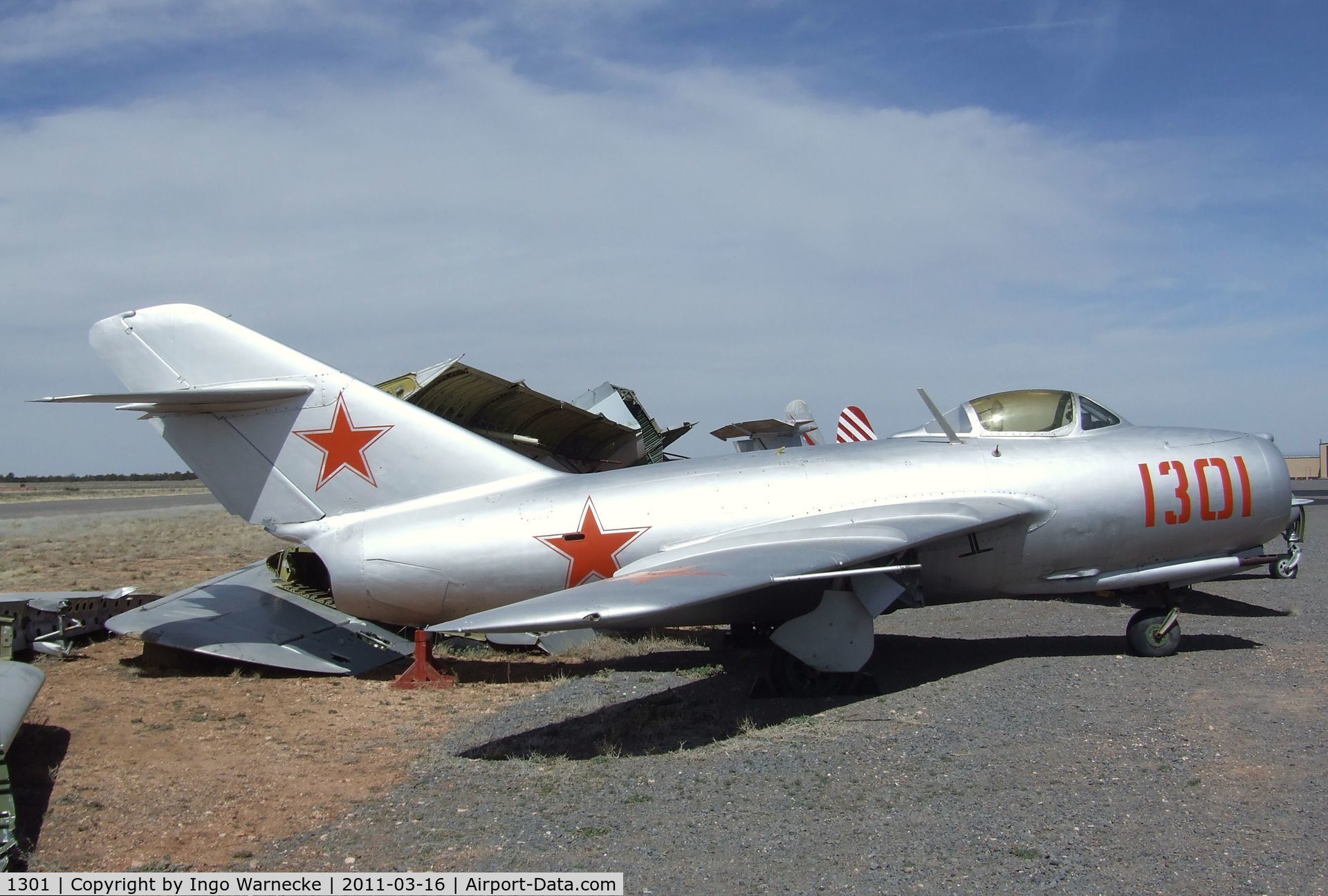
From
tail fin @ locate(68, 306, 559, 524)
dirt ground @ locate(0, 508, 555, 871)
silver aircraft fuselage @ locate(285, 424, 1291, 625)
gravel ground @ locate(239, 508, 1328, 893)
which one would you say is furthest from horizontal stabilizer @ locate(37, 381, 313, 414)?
gravel ground @ locate(239, 508, 1328, 893)

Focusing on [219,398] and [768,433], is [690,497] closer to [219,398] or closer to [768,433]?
[219,398]

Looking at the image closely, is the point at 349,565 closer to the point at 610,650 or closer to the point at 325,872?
the point at 610,650

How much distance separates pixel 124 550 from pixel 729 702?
19382mm

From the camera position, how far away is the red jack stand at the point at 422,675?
29.5 feet

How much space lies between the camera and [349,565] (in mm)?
8773

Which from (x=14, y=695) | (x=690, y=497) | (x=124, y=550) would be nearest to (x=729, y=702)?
(x=690, y=497)

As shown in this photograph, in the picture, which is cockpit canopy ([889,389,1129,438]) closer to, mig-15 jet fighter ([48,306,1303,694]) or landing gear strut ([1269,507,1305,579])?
mig-15 jet fighter ([48,306,1303,694])

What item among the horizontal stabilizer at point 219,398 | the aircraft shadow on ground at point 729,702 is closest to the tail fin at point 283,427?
the horizontal stabilizer at point 219,398

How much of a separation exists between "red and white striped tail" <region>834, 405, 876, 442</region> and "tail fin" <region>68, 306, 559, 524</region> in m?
14.5

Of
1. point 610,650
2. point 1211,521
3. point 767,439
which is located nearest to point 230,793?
point 610,650

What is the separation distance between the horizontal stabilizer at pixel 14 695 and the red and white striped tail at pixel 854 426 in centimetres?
1800

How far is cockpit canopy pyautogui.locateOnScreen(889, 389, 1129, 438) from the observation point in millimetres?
9336

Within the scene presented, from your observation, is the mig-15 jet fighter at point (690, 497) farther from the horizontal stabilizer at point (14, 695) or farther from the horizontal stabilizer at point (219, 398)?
the horizontal stabilizer at point (14, 695)

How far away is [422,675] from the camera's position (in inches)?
356
